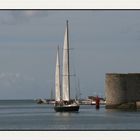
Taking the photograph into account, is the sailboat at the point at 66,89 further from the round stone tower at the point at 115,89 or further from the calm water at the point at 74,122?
the round stone tower at the point at 115,89

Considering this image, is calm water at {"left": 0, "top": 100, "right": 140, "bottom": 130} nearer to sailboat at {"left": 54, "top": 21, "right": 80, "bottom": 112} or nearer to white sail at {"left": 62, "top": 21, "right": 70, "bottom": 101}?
sailboat at {"left": 54, "top": 21, "right": 80, "bottom": 112}

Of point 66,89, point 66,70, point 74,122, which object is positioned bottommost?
point 74,122

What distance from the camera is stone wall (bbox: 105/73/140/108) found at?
5319cm

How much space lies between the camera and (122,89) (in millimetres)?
53812

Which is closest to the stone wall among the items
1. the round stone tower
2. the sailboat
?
the round stone tower

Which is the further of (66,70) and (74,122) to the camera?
(66,70)

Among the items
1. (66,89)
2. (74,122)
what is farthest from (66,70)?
(74,122)

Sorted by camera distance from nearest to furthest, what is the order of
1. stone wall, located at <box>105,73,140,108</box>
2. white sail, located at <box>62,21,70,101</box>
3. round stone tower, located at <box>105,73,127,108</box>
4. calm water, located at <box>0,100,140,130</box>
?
calm water, located at <box>0,100,140,130</box> < white sail, located at <box>62,21,70,101</box> < round stone tower, located at <box>105,73,127,108</box> < stone wall, located at <box>105,73,140,108</box>

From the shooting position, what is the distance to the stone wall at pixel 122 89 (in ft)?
174

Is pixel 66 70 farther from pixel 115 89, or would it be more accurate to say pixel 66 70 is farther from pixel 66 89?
pixel 115 89
